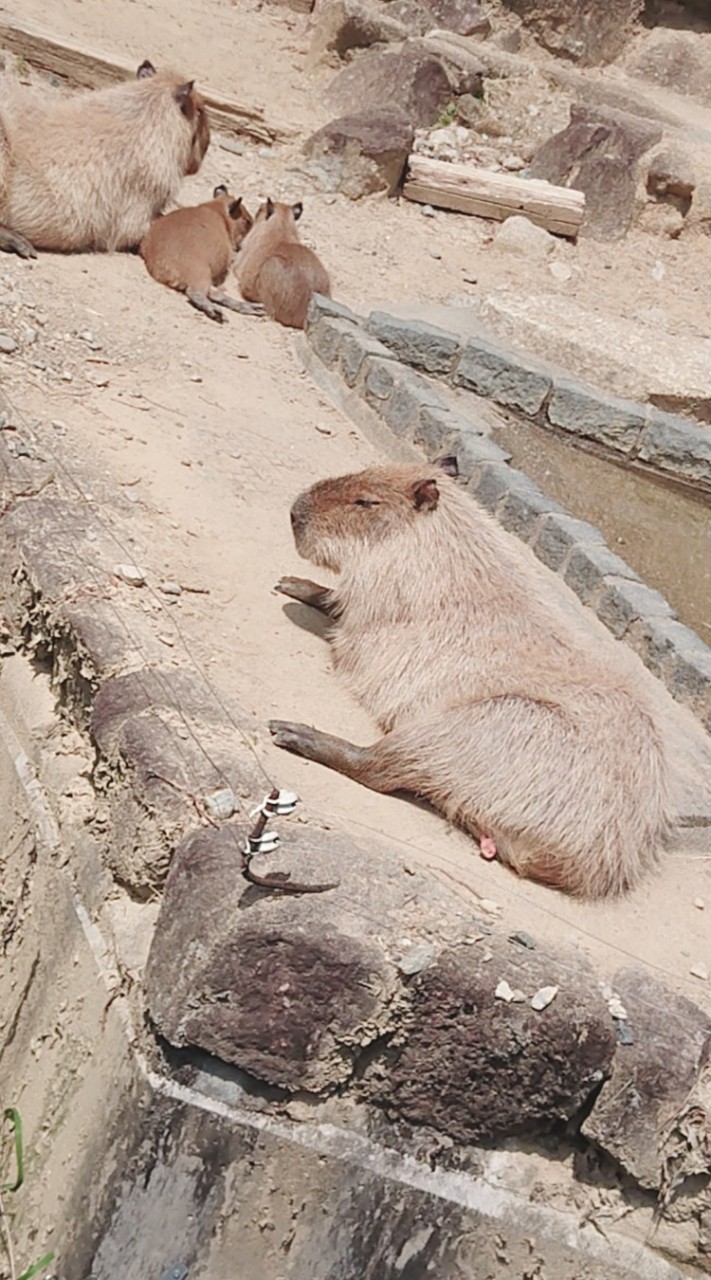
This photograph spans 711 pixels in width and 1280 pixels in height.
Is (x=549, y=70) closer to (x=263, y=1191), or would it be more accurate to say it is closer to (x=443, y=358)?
(x=443, y=358)

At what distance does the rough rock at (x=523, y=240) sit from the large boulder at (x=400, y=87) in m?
1.47

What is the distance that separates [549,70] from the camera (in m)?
11.8

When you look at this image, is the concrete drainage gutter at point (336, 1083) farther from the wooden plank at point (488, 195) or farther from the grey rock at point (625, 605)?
the wooden plank at point (488, 195)

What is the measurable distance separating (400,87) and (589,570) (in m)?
6.11

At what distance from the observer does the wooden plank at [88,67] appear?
30.6ft

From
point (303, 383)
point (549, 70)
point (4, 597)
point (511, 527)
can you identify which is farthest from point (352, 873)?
point (549, 70)

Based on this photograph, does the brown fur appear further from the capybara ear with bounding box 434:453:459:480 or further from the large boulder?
the large boulder

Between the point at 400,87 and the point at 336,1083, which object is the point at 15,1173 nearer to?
the point at 336,1083

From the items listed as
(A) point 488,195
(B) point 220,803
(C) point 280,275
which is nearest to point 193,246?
(C) point 280,275

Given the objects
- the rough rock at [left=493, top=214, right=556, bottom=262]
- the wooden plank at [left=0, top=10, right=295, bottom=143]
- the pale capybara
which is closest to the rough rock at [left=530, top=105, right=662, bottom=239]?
the rough rock at [left=493, top=214, right=556, bottom=262]

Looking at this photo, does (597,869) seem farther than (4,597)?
No

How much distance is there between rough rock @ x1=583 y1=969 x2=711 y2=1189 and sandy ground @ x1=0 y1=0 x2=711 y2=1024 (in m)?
0.27

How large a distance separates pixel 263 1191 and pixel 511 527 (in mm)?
3709

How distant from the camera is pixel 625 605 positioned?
18.7ft
